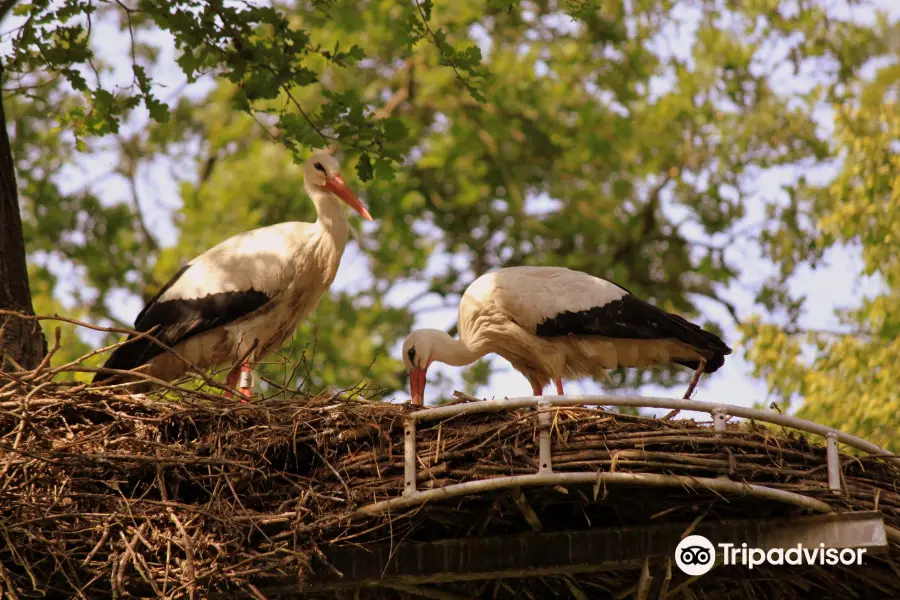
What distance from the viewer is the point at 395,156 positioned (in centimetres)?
862

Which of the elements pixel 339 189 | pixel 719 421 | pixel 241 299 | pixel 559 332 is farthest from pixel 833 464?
pixel 339 189

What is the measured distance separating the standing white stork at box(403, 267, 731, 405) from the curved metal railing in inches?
100

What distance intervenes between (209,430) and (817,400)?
6007 millimetres

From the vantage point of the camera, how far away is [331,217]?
30.5 ft

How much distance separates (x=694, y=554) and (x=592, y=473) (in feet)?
2.10

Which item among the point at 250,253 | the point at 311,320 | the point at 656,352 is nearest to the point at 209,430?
the point at 250,253

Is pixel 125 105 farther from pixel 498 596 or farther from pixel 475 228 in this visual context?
pixel 475 228

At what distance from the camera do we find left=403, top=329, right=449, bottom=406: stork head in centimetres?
894

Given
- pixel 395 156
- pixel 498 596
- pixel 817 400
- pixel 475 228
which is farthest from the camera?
pixel 475 228

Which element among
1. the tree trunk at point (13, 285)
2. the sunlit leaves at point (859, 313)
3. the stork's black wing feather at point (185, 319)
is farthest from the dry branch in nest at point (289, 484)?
the sunlit leaves at point (859, 313)

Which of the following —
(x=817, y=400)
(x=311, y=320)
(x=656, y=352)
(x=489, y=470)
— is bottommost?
(x=489, y=470)

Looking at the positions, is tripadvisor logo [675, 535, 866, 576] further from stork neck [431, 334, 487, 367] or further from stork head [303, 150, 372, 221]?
stork head [303, 150, 372, 221]

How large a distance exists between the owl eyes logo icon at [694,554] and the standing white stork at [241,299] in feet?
11.0

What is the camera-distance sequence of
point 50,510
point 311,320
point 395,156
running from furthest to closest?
point 311,320
point 395,156
point 50,510
